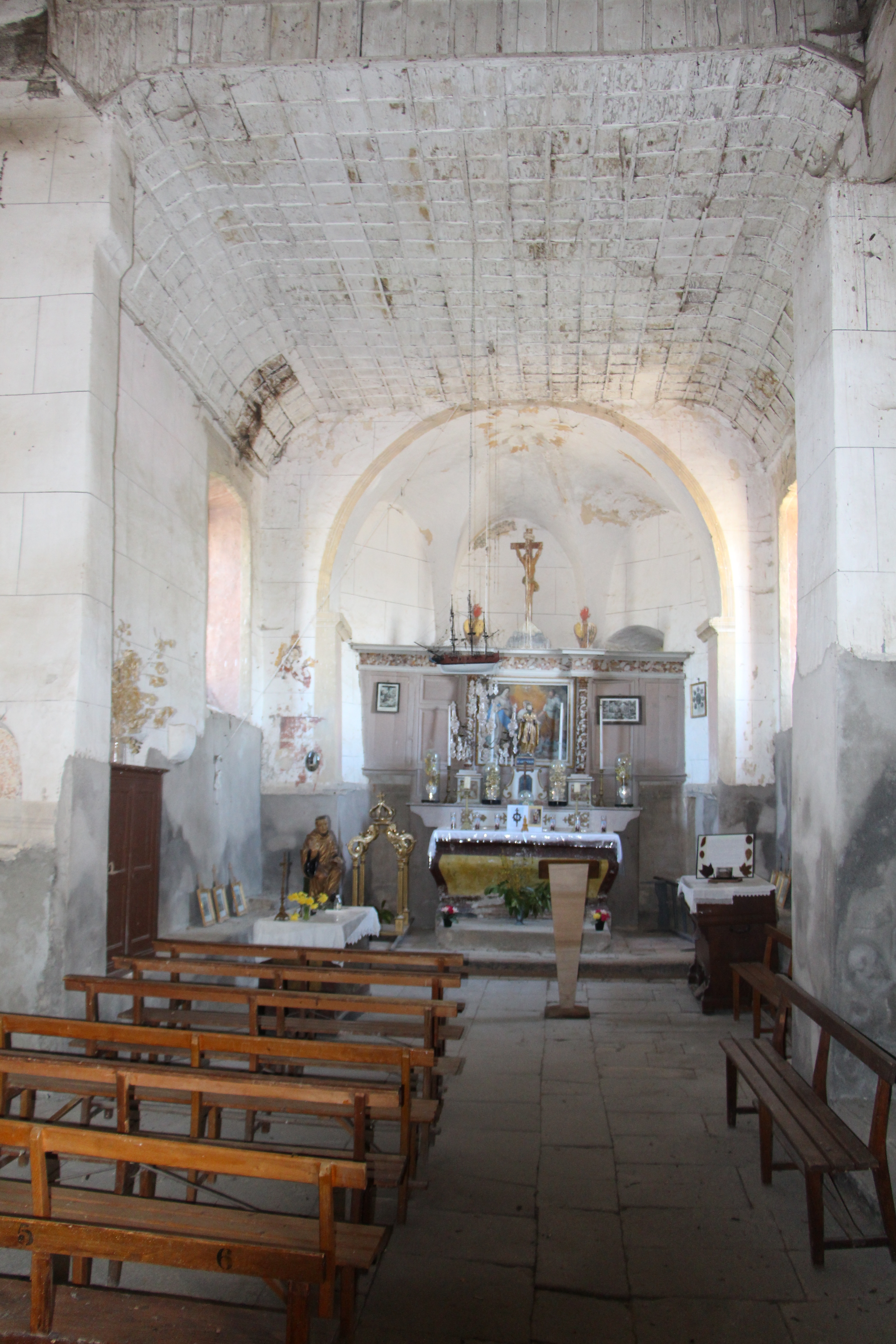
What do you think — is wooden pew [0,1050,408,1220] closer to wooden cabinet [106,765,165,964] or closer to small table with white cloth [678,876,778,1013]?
wooden cabinet [106,765,165,964]

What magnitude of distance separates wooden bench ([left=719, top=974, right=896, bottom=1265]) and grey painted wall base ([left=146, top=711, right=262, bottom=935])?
477 centimetres

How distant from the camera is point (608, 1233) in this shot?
3.51 meters

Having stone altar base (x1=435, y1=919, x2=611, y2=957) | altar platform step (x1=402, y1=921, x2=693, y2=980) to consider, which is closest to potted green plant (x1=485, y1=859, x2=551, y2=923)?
stone altar base (x1=435, y1=919, x2=611, y2=957)

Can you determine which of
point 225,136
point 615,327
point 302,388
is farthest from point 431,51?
point 302,388

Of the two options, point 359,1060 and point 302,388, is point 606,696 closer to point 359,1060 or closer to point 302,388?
point 302,388

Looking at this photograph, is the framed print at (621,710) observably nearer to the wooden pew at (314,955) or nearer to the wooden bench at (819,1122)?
the wooden pew at (314,955)

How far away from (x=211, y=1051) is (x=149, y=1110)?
1.33 m

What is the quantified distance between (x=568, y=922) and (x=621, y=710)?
534 centimetres

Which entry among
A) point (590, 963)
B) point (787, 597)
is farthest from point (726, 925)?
point (787, 597)

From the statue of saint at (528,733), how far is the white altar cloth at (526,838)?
1769mm

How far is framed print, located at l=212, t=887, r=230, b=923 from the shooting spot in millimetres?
8250

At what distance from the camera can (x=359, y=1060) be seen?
3.34 metres

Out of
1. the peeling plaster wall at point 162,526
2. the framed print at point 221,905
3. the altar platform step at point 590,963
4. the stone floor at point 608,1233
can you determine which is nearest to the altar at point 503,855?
the altar platform step at point 590,963

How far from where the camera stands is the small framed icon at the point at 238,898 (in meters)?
8.57
